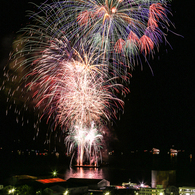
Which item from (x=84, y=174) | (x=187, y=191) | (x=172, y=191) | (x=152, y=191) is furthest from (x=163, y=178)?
(x=84, y=174)

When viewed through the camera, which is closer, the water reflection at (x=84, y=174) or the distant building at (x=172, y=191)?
the distant building at (x=172, y=191)

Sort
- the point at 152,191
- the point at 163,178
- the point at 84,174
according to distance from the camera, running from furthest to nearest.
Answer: the point at 84,174 < the point at 163,178 < the point at 152,191

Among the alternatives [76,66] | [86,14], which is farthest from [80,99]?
[86,14]

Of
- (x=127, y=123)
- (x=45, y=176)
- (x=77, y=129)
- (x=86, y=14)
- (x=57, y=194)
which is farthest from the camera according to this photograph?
(x=127, y=123)

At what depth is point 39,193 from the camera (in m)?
19.5

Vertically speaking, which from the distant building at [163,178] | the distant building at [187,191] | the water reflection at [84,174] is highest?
the distant building at [187,191]

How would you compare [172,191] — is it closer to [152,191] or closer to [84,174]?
[152,191]

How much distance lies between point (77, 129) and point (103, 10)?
1981 inches

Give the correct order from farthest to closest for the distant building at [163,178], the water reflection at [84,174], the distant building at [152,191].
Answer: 1. the water reflection at [84,174]
2. the distant building at [163,178]
3. the distant building at [152,191]

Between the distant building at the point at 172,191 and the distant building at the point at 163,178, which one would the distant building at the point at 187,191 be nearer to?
the distant building at the point at 172,191

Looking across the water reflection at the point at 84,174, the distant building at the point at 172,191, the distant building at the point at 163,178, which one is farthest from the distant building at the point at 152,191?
the water reflection at the point at 84,174

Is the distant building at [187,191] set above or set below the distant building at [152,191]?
above

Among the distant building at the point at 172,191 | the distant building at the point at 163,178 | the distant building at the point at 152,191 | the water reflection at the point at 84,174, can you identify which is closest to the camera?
the distant building at the point at 172,191

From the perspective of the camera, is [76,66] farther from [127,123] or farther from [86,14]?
[127,123]
